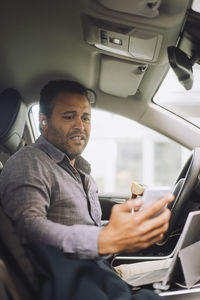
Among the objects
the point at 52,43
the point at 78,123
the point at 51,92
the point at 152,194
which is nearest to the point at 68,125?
the point at 78,123

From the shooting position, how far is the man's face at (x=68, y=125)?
4.64ft

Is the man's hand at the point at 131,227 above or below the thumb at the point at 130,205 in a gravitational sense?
below

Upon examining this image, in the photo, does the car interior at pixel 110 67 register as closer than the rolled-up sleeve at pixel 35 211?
No

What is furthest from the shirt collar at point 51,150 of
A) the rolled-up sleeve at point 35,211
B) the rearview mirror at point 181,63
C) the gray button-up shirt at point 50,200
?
the rearview mirror at point 181,63

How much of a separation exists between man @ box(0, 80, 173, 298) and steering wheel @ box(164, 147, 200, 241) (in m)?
0.36

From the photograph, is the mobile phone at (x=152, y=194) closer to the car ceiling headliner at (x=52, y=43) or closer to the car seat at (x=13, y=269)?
the car seat at (x=13, y=269)

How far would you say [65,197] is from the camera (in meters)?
1.15

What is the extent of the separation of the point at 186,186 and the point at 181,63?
0.52 m

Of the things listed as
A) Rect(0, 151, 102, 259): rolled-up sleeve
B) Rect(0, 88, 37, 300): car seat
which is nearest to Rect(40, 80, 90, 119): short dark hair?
Rect(0, 151, 102, 259): rolled-up sleeve

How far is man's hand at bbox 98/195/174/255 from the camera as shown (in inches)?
30.9

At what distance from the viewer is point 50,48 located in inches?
59.0

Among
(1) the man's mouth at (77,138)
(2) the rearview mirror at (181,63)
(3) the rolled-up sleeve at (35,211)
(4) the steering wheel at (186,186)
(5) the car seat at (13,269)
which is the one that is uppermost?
(2) the rearview mirror at (181,63)

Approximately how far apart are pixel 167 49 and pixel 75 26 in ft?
1.31

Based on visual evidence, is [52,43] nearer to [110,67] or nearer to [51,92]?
[51,92]
